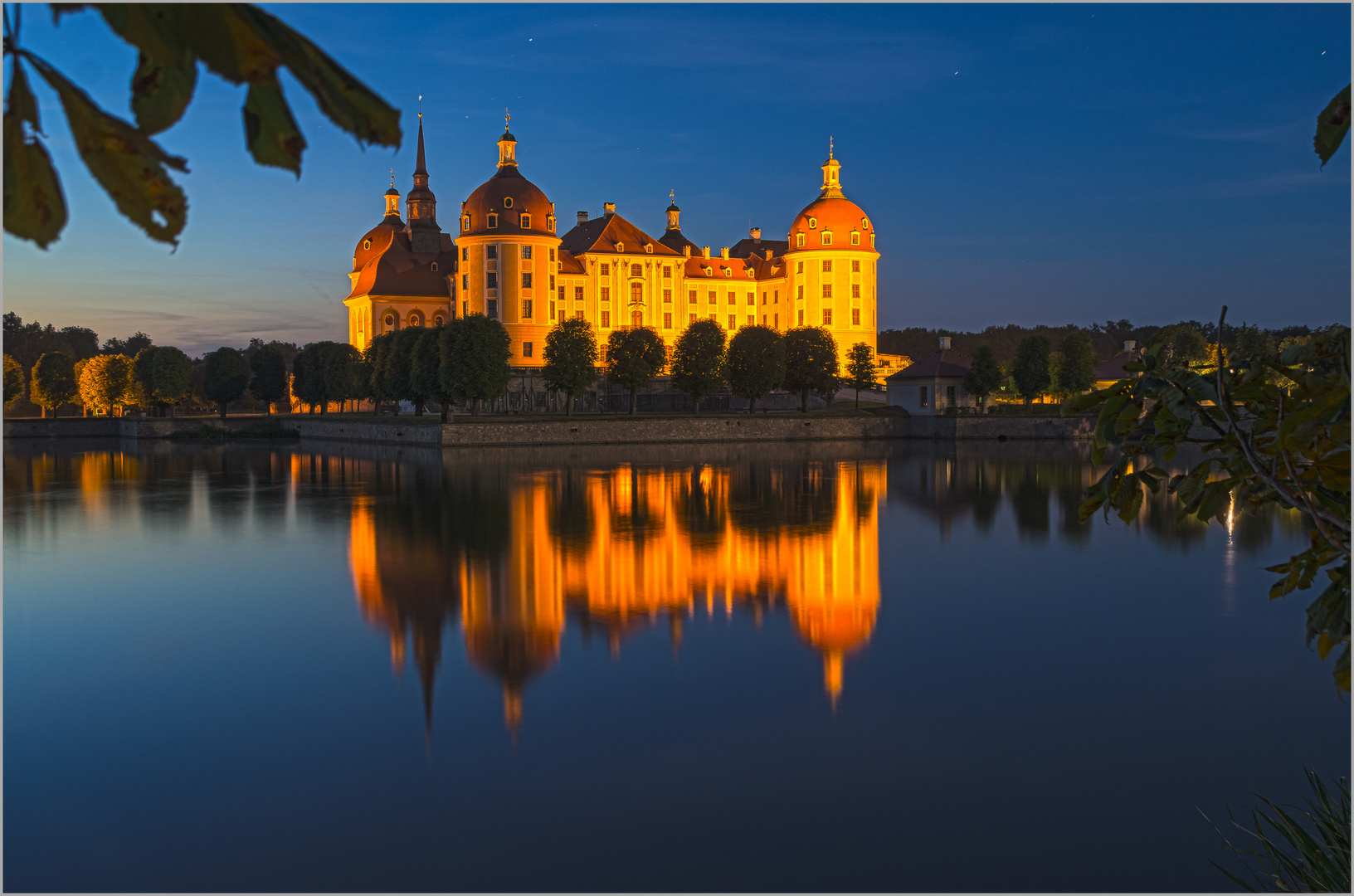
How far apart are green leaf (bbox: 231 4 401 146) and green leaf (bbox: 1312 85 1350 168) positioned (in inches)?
83.1

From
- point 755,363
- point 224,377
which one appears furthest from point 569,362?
point 224,377

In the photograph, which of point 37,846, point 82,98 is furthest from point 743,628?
point 82,98

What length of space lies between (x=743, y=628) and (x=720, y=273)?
6949 centimetres

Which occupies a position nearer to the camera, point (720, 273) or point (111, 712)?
point (111, 712)

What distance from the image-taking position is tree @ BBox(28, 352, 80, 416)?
71.6m

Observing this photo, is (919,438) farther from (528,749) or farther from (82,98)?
(82,98)

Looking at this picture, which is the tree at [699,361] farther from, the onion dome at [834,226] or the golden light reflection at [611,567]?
the golden light reflection at [611,567]

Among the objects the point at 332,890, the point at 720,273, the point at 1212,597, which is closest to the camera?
the point at 332,890

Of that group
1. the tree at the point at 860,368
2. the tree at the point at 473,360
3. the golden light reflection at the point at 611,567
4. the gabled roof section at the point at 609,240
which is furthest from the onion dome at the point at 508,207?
the golden light reflection at the point at 611,567

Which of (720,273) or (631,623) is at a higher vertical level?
(720,273)

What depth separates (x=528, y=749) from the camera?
805cm

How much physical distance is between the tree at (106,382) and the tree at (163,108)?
7886 centimetres

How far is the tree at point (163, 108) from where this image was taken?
129cm

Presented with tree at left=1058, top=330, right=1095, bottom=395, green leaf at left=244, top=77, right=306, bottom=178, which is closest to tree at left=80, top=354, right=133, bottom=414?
tree at left=1058, top=330, right=1095, bottom=395
